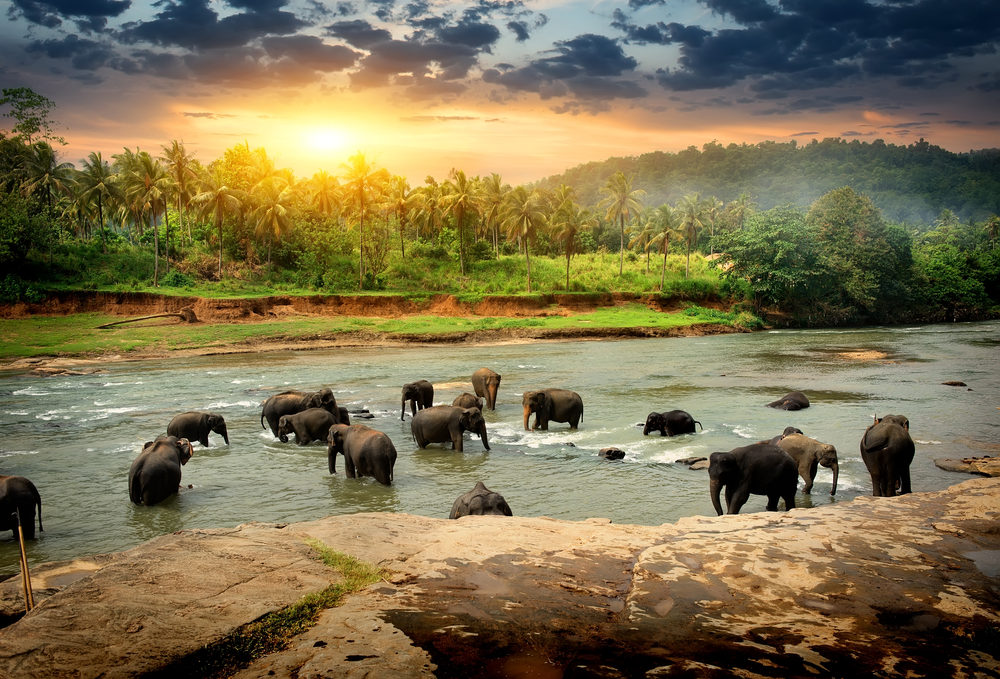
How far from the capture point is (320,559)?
22.1 ft

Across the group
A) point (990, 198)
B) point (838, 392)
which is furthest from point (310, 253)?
point (990, 198)

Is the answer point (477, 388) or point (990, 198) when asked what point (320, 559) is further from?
point (990, 198)

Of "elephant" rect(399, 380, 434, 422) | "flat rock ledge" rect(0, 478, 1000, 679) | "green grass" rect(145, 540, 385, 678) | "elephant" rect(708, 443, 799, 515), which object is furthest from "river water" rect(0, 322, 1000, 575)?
"green grass" rect(145, 540, 385, 678)

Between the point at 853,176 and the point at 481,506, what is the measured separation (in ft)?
508

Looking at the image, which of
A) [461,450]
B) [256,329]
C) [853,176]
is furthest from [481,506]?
[853,176]

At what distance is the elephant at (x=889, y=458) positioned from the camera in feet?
36.1

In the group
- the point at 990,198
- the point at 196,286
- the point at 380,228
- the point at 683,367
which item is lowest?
the point at 683,367

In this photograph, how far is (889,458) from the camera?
36.2ft

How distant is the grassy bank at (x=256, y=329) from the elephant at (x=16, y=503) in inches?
1144

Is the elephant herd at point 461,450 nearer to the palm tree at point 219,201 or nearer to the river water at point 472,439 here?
the river water at point 472,439

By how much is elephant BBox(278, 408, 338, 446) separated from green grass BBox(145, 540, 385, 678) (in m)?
10.5

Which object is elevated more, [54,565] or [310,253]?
[310,253]

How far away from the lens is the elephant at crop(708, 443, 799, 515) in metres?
10.1

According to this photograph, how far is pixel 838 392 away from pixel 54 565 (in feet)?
75.2
